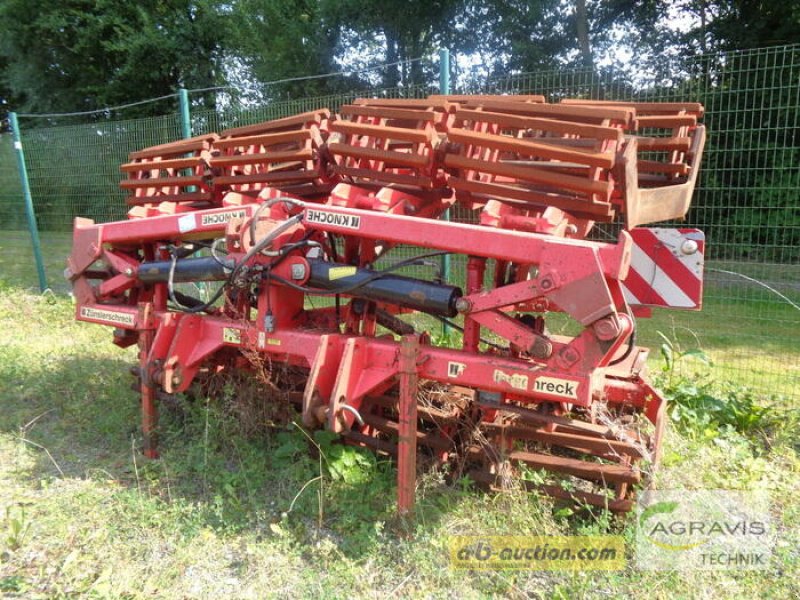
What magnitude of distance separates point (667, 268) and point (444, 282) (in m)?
1.36

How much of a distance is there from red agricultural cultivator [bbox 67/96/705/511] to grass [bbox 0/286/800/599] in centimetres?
24

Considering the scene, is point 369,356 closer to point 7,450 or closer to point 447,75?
point 7,450

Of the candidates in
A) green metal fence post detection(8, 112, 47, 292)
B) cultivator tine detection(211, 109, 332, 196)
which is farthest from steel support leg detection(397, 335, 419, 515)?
green metal fence post detection(8, 112, 47, 292)

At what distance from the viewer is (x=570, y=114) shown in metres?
2.84

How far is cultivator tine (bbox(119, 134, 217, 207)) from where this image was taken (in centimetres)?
412

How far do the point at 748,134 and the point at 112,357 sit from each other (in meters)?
5.92

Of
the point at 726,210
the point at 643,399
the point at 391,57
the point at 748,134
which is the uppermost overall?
the point at 391,57

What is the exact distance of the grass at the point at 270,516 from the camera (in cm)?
246

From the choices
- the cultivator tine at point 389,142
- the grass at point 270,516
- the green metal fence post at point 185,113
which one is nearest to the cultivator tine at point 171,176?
the cultivator tine at point 389,142

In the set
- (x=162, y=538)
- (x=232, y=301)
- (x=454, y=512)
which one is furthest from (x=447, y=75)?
(x=162, y=538)

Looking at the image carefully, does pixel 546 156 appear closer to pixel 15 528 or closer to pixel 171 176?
pixel 171 176

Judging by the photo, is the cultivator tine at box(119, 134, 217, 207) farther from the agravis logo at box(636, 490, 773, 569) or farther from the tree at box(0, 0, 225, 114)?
the tree at box(0, 0, 225, 114)

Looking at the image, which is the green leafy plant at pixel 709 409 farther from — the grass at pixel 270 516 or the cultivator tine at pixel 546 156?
the cultivator tine at pixel 546 156

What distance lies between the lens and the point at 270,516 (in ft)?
9.77
